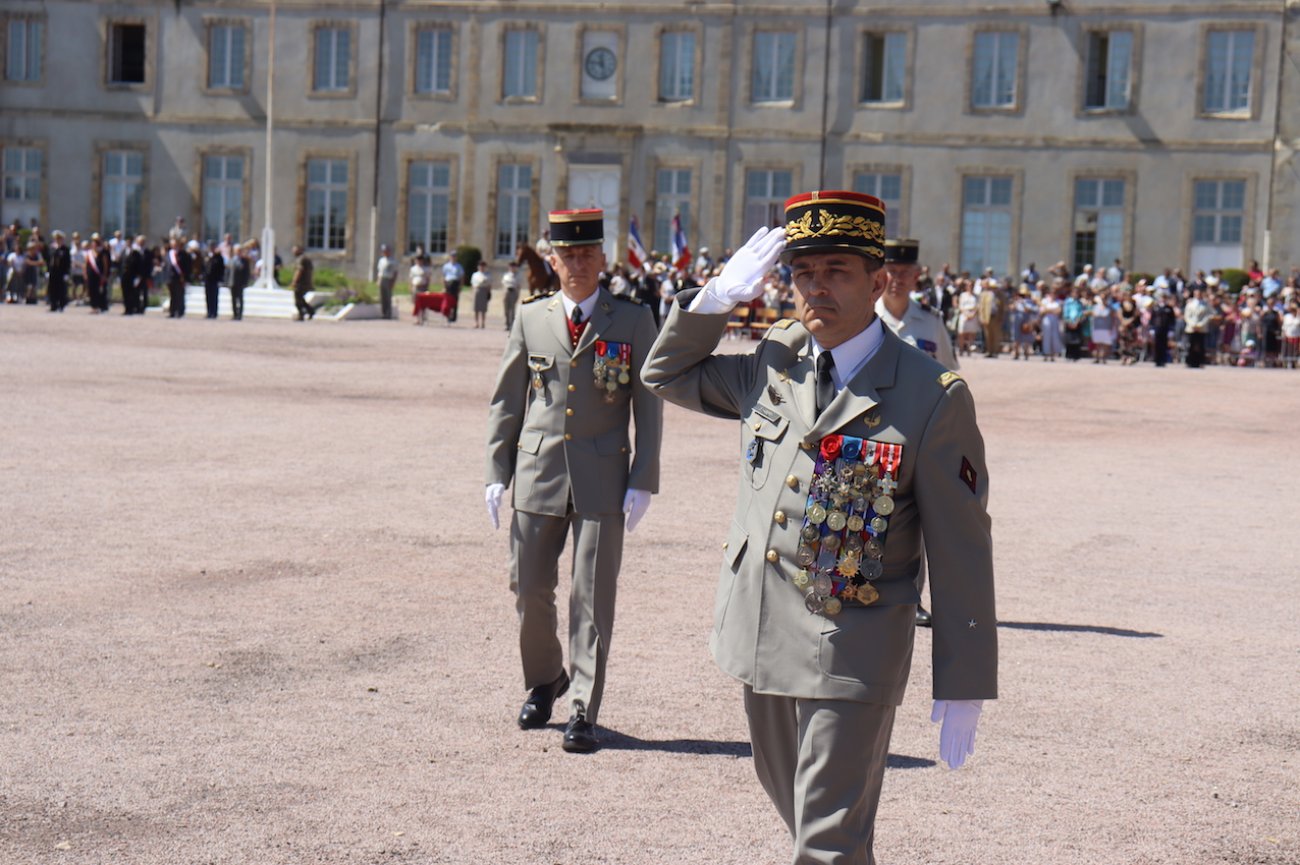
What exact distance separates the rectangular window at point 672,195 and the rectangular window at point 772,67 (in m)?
2.82

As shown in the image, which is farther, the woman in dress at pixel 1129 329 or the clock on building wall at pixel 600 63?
the clock on building wall at pixel 600 63

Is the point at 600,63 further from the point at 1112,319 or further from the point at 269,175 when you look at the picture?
the point at 1112,319

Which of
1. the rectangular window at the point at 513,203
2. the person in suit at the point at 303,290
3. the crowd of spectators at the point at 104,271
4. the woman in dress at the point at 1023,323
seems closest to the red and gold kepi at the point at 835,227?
the woman in dress at the point at 1023,323

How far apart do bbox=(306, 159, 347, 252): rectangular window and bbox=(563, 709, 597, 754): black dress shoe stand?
4532 cm

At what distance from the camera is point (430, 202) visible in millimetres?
50438

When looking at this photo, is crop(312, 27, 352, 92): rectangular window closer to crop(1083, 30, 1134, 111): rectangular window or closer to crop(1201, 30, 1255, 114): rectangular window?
crop(1083, 30, 1134, 111): rectangular window

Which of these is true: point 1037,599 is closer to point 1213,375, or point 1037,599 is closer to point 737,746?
point 737,746

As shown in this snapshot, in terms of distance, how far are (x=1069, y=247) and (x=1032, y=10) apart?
6.08 m

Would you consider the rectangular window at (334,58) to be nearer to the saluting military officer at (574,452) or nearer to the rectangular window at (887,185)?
the rectangular window at (887,185)

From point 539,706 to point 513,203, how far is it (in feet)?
143

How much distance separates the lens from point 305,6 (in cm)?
5019

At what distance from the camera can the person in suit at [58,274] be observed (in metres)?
37.7

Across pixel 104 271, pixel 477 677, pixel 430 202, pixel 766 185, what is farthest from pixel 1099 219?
pixel 477 677

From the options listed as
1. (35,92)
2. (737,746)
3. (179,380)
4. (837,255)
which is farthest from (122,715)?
(35,92)
